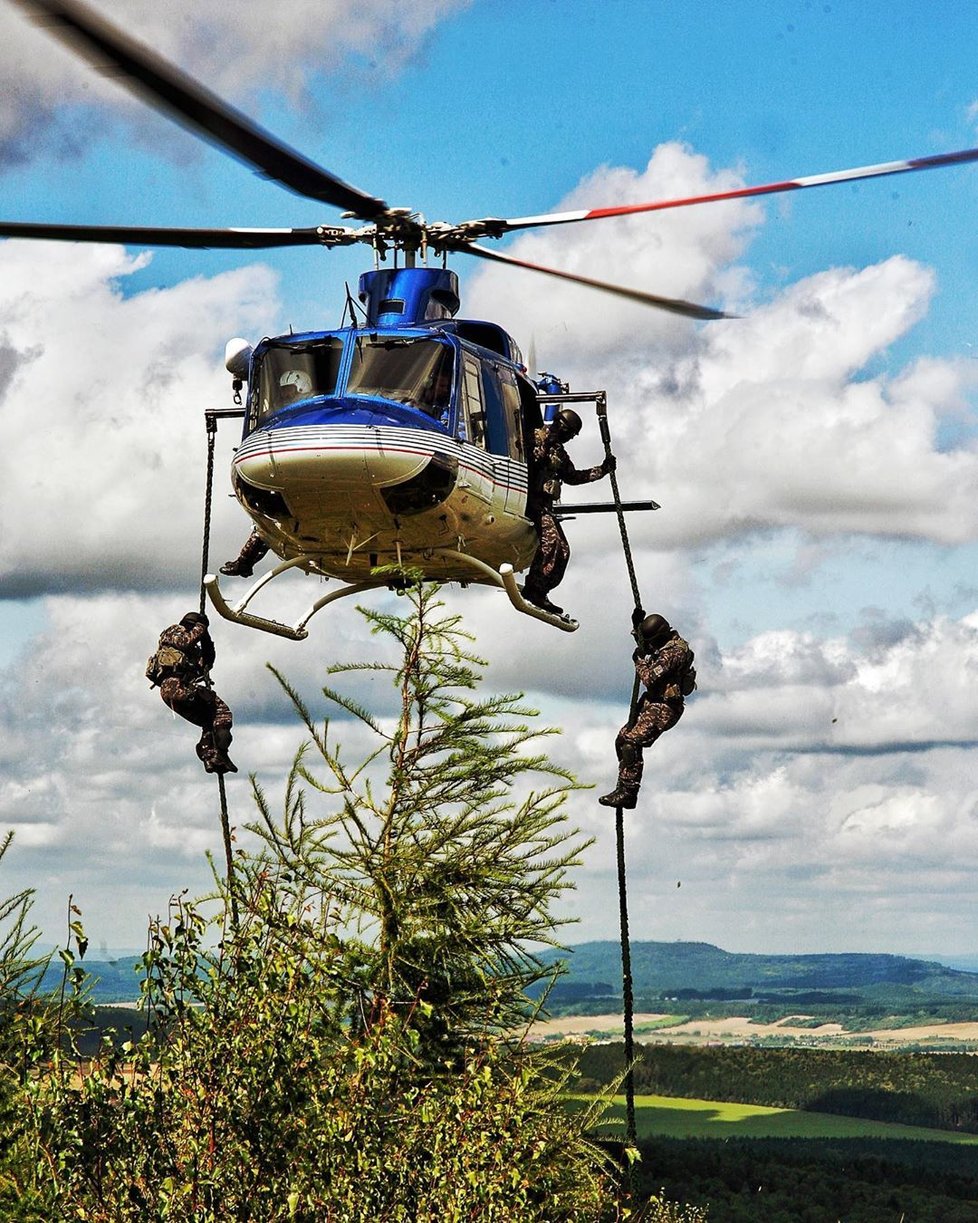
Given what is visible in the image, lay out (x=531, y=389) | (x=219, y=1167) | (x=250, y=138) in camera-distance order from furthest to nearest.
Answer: (x=531, y=389), (x=250, y=138), (x=219, y=1167)

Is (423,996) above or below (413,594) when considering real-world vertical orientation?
below

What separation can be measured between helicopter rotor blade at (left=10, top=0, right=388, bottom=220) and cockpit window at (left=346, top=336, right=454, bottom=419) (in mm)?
1670

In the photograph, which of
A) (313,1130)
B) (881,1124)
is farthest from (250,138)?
(881,1124)

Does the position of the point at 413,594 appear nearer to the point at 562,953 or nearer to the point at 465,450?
the point at 465,450

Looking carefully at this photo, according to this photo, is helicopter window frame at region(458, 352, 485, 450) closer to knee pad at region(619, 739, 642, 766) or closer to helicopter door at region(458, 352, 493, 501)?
helicopter door at region(458, 352, 493, 501)

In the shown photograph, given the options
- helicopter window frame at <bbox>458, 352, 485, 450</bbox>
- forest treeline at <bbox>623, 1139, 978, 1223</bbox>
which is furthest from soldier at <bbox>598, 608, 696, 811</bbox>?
forest treeline at <bbox>623, 1139, 978, 1223</bbox>

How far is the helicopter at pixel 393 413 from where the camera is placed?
19.2m

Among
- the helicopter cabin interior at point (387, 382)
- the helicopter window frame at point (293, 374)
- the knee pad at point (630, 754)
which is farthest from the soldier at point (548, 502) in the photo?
the helicopter window frame at point (293, 374)

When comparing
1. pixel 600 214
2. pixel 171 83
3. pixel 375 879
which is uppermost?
pixel 600 214

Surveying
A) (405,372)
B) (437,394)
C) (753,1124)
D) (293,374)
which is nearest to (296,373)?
(293,374)

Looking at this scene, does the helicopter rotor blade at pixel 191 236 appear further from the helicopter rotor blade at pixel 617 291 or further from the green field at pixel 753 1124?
the green field at pixel 753 1124

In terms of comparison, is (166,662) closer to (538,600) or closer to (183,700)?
(183,700)

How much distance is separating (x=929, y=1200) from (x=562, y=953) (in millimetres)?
139220

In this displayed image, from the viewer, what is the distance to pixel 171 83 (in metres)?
12.2
